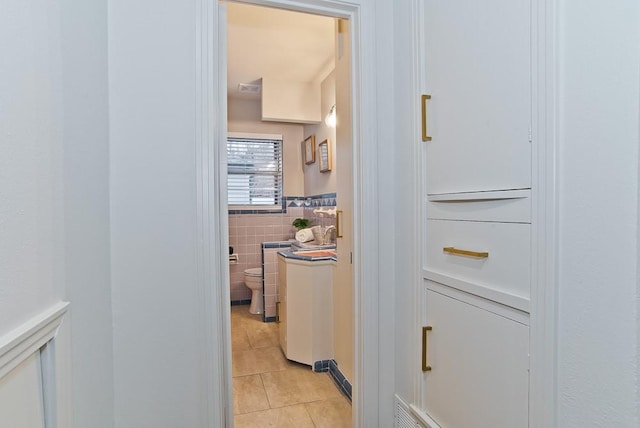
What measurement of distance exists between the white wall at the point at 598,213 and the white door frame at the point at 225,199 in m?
0.83

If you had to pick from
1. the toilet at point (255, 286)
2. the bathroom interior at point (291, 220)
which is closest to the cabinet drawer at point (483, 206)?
the bathroom interior at point (291, 220)

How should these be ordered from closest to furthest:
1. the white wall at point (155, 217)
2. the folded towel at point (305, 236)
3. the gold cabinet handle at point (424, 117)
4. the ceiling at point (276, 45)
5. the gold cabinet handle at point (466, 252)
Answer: the gold cabinet handle at point (466, 252)
the white wall at point (155, 217)
the gold cabinet handle at point (424, 117)
the ceiling at point (276, 45)
the folded towel at point (305, 236)

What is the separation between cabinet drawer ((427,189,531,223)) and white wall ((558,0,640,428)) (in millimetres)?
125

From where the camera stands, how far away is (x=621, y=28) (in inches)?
29.2

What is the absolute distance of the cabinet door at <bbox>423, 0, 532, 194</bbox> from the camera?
3.23ft

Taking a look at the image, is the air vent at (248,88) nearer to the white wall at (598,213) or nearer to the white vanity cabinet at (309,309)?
the white vanity cabinet at (309,309)

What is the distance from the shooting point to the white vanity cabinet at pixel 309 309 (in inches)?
102

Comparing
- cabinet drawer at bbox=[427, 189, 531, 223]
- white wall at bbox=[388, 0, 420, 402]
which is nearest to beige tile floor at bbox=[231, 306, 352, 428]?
white wall at bbox=[388, 0, 420, 402]

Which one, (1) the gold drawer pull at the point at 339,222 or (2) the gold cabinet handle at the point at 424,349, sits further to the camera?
(1) the gold drawer pull at the point at 339,222

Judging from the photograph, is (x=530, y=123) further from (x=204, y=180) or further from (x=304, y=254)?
(x=304, y=254)

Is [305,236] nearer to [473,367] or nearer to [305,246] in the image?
[305,246]

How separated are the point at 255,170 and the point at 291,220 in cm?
78

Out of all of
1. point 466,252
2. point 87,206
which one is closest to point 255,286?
point 87,206

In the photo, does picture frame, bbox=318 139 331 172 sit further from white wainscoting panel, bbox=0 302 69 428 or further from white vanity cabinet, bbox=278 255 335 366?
white wainscoting panel, bbox=0 302 69 428
